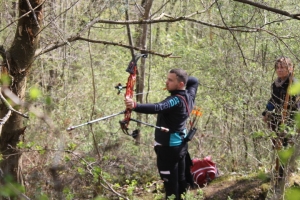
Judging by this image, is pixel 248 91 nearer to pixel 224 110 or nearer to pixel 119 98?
pixel 224 110

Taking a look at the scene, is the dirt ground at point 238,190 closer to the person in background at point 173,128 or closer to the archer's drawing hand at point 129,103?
the person in background at point 173,128

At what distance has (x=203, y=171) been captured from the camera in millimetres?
5016

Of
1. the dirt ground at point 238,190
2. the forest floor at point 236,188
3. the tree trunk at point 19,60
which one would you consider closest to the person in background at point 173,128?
the forest floor at point 236,188

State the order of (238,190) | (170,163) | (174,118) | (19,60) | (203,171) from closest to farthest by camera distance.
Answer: (19,60) < (174,118) < (170,163) < (238,190) < (203,171)

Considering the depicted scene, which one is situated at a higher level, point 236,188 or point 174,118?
point 174,118

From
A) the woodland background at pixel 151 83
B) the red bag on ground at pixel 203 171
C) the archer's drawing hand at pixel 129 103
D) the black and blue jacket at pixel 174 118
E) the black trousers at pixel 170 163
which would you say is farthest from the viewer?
the woodland background at pixel 151 83

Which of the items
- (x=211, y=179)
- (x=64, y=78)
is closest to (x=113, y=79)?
(x=64, y=78)

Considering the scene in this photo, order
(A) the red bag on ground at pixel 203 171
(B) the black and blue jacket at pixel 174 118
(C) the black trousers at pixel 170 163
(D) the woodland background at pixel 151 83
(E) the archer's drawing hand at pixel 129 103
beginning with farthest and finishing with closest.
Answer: (D) the woodland background at pixel 151 83 < (A) the red bag on ground at pixel 203 171 < (C) the black trousers at pixel 170 163 < (B) the black and blue jacket at pixel 174 118 < (E) the archer's drawing hand at pixel 129 103

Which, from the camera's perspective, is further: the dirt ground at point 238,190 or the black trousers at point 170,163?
the dirt ground at point 238,190

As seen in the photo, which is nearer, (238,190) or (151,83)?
(238,190)

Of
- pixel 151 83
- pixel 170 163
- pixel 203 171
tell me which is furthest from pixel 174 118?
pixel 151 83

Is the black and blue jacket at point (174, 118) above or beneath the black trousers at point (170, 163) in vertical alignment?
above

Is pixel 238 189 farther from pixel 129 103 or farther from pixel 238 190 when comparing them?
pixel 129 103

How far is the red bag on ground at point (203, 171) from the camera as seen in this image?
4992 mm
